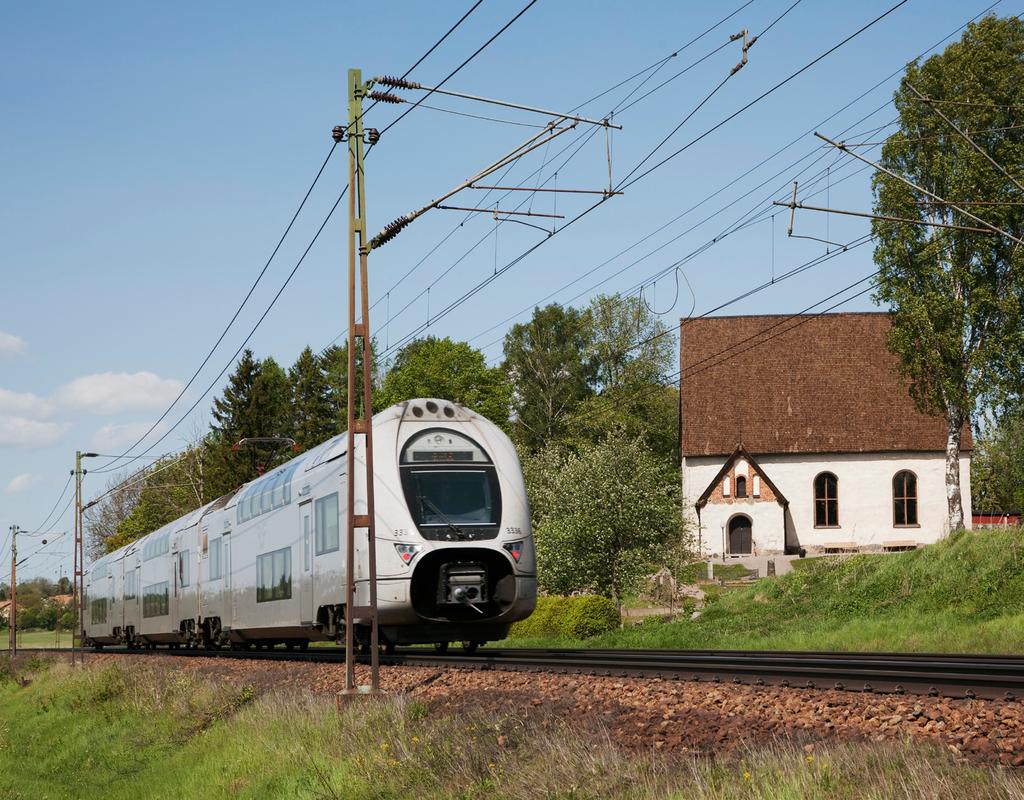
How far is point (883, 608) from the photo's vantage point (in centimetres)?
2692

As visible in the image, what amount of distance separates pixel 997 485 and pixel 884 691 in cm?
9948

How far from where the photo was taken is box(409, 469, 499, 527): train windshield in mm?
19641

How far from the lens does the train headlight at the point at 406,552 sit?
62.8 ft

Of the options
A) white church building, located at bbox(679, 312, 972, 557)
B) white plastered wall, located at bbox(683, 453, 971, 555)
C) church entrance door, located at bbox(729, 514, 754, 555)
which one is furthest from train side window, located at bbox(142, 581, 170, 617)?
church entrance door, located at bbox(729, 514, 754, 555)

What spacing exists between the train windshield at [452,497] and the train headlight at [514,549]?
43 centimetres

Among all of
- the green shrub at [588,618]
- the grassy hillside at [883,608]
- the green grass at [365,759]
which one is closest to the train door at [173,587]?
the green grass at [365,759]

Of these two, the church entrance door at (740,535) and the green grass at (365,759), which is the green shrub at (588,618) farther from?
the church entrance door at (740,535)

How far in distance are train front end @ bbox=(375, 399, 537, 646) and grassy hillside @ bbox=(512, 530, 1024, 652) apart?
700 cm

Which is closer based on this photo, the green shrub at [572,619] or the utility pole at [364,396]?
the utility pole at [364,396]

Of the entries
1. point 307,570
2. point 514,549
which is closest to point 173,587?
point 307,570

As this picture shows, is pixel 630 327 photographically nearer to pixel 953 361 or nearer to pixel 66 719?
pixel 953 361

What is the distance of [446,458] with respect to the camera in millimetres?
20422

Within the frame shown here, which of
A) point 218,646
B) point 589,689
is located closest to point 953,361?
point 218,646

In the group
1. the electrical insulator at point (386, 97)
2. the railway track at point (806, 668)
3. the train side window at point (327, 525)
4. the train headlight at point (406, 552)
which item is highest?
the electrical insulator at point (386, 97)
